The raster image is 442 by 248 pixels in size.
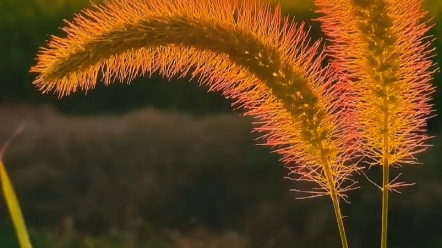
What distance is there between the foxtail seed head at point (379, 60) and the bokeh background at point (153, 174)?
0.65 feet

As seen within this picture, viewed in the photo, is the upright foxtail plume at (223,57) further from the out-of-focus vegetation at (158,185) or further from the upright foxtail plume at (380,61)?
the out-of-focus vegetation at (158,185)

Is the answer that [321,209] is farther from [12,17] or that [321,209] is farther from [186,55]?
[12,17]

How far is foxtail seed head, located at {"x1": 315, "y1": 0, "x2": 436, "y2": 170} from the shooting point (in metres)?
0.52

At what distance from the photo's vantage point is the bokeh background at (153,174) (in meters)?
0.73

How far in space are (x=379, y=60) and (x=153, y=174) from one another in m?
0.32

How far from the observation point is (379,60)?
0.53 meters

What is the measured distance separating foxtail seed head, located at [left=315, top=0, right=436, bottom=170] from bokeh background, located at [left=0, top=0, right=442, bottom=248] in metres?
0.20

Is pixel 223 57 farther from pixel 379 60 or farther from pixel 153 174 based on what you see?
pixel 153 174

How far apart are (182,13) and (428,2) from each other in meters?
0.37

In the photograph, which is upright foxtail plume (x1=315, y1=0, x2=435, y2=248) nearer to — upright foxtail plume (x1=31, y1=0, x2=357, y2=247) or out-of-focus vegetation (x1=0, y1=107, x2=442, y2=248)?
upright foxtail plume (x1=31, y1=0, x2=357, y2=247)

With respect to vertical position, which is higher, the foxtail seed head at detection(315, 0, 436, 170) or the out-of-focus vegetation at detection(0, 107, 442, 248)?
the foxtail seed head at detection(315, 0, 436, 170)

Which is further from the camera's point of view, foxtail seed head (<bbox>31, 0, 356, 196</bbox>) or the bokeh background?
the bokeh background

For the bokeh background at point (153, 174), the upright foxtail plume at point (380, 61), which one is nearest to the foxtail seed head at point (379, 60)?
the upright foxtail plume at point (380, 61)

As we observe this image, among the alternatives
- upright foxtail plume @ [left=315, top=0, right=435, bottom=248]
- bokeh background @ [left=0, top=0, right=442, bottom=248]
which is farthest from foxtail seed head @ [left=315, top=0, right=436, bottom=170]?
bokeh background @ [left=0, top=0, right=442, bottom=248]
